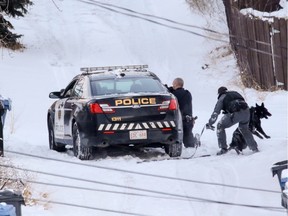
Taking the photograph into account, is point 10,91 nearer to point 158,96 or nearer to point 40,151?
point 40,151

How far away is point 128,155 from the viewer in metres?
15.5

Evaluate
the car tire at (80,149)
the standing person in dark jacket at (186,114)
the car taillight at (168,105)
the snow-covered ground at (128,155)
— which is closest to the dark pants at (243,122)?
the snow-covered ground at (128,155)

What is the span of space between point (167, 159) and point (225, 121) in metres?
1.21

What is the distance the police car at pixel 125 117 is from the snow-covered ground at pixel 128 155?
13.5 inches

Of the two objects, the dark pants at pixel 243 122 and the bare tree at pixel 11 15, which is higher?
the bare tree at pixel 11 15

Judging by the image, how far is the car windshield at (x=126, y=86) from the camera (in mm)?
15219

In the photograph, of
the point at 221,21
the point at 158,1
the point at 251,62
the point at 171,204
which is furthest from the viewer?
the point at 158,1

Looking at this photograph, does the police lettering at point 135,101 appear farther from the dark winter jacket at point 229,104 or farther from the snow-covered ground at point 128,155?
the dark winter jacket at point 229,104

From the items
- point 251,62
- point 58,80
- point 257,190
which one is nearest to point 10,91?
point 58,80

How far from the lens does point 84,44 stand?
112ft

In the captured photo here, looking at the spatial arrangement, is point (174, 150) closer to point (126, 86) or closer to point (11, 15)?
point (126, 86)

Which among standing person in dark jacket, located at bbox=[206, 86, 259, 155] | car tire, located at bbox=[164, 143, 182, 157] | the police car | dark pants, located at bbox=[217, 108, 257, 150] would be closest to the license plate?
the police car

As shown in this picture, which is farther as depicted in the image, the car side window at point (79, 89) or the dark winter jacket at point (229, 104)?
the car side window at point (79, 89)

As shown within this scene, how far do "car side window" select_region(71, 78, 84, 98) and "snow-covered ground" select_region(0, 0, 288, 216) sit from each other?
3.50 feet
